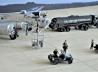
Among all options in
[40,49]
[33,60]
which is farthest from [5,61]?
[40,49]

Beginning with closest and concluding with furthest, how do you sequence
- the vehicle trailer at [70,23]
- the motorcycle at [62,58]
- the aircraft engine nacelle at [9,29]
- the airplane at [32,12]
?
1. the motorcycle at [62,58]
2. the aircraft engine nacelle at [9,29]
3. the vehicle trailer at [70,23]
4. the airplane at [32,12]

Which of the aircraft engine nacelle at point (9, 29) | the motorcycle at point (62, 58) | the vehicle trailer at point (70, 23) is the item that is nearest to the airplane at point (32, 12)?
the vehicle trailer at point (70, 23)

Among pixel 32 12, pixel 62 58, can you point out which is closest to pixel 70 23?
pixel 32 12

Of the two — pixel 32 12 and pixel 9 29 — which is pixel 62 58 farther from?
pixel 32 12

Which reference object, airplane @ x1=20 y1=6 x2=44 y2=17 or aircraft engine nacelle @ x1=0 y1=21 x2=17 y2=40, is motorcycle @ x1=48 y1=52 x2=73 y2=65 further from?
airplane @ x1=20 y1=6 x2=44 y2=17

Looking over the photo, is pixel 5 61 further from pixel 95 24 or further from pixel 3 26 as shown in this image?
pixel 95 24

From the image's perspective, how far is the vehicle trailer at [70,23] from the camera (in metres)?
30.7

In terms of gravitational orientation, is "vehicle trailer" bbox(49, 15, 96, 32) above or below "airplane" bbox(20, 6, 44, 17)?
below

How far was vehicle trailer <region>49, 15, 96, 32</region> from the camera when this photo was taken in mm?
30688

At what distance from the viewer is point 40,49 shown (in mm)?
24156

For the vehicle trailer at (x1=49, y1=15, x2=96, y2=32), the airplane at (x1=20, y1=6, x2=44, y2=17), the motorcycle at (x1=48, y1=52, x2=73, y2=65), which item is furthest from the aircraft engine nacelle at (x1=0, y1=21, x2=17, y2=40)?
the airplane at (x1=20, y1=6, x2=44, y2=17)

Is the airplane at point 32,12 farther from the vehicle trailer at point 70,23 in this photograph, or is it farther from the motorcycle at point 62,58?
the motorcycle at point 62,58

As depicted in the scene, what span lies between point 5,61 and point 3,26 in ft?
19.1

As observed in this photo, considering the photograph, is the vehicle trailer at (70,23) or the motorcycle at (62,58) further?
the vehicle trailer at (70,23)
